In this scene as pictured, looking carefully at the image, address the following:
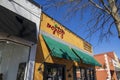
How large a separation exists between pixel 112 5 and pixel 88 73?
9.33 m

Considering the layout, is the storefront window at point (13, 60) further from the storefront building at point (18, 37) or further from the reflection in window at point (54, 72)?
the reflection in window at point (54, 72)

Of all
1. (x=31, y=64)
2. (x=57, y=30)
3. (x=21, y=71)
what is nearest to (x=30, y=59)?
(x=31, y=64)

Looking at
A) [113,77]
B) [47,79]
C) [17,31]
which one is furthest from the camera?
[113,77]

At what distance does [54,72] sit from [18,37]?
3.60 metres

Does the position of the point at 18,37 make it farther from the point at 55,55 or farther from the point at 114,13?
the point at 114,13

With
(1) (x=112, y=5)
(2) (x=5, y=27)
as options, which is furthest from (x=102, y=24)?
(2) (x=5, y=27)

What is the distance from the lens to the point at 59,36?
1066 centimetres

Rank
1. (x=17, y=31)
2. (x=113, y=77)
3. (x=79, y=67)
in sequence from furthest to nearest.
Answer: (x=113, y=77), (x=79, y=67), (x=17, y=31)

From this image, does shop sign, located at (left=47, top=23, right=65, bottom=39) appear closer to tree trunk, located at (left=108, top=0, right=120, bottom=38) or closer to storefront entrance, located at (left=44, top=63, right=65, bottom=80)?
storefront entrance, located at (left=44, top=63, right=65, bottom=80)

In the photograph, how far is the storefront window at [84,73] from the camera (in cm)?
1162

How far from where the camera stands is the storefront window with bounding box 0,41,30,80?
23.5 feet

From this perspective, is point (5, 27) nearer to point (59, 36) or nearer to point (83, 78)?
point (59, 36)

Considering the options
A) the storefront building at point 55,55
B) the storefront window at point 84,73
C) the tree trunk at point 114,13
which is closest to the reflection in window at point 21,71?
the storefront building at point 55,55

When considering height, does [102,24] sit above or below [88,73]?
above
